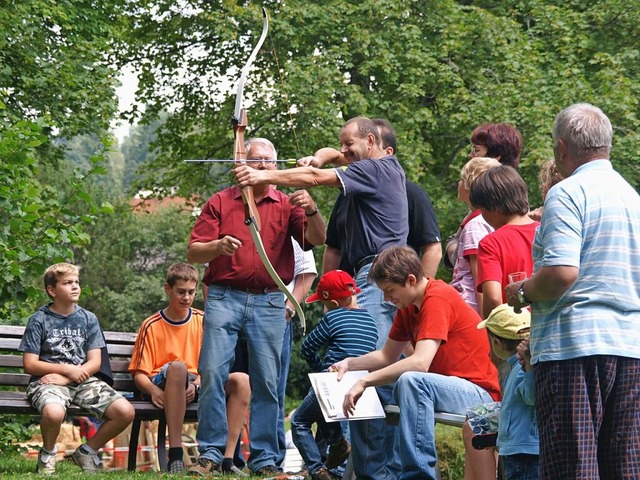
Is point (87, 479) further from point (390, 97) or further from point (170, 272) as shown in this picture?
point (390, 97)

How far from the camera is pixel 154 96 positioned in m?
22.5

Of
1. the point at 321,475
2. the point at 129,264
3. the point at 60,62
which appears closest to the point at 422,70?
the point at 60,62

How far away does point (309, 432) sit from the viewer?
6.72 metres

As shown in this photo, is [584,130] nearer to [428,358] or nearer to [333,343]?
[428,358]

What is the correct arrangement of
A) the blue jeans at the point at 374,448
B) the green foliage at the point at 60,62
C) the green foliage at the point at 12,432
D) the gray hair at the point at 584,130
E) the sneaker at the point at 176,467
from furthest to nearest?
1. the green foliage at the point at 60,62
2. the green foliage at the point at 12,432
3. the sneaker at the point at 176,467
4. the blue jeans at the point at 374,448
5. the gray hair at the point at 584,130

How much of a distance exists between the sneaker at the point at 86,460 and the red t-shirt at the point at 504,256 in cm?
349

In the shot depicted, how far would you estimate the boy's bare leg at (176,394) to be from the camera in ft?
24.9

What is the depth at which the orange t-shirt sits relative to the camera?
7.96 m

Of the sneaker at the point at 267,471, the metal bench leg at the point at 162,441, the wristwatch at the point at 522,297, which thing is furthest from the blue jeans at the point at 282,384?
the wristwatch at the point at 522,297

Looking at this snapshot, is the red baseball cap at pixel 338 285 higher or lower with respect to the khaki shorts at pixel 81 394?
higher

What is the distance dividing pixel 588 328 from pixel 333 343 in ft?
9.60

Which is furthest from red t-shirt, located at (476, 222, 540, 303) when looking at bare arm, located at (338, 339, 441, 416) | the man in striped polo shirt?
the man in striped polo shirt

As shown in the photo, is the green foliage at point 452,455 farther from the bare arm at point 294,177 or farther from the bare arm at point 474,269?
the bare arm at point 294,177

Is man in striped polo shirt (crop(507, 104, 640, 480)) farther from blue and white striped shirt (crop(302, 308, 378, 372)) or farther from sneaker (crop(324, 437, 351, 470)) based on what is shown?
sneaker (crop(324, 437, 351, 470))
